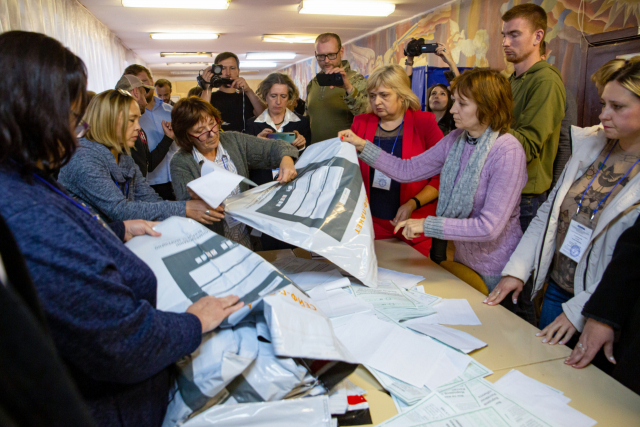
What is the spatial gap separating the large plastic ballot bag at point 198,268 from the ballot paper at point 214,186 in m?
0.17

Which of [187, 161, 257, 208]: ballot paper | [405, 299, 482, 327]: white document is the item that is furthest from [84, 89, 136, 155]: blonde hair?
[405, 299, 482, 327]: white document

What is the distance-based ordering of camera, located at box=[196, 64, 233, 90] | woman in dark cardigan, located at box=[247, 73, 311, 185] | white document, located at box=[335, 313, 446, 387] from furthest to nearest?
1. camera, located at box=[196, 64, 233, 90]
2. woman in dark cardigan, located at box=[247, 73, 311, 185]
3. white document, located at box=[335, 313, 446, 387]

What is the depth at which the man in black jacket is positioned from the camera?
3.19ft

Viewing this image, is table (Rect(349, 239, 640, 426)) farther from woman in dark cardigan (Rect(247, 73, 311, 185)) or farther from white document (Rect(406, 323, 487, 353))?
woman in dark cardigan (Rect(247, 73, 311, 185))

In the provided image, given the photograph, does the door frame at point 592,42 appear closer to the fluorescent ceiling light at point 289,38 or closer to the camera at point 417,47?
the camera at point 417,47

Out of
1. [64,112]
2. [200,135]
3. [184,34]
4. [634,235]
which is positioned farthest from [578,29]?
[184,34]

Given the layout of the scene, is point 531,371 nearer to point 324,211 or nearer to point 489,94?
point 324,211

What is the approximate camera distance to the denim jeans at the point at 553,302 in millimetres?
1355

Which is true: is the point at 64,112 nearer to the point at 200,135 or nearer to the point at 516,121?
the point at 200,135

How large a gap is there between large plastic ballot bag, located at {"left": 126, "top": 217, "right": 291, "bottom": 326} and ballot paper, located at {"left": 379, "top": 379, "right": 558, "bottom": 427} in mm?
402

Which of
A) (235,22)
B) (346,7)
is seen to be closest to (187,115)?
(346,7)

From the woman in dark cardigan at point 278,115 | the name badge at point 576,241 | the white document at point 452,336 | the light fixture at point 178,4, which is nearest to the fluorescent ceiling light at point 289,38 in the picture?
the light fixture at point 178,4

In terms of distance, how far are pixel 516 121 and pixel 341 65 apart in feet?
4.49

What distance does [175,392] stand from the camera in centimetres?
76
